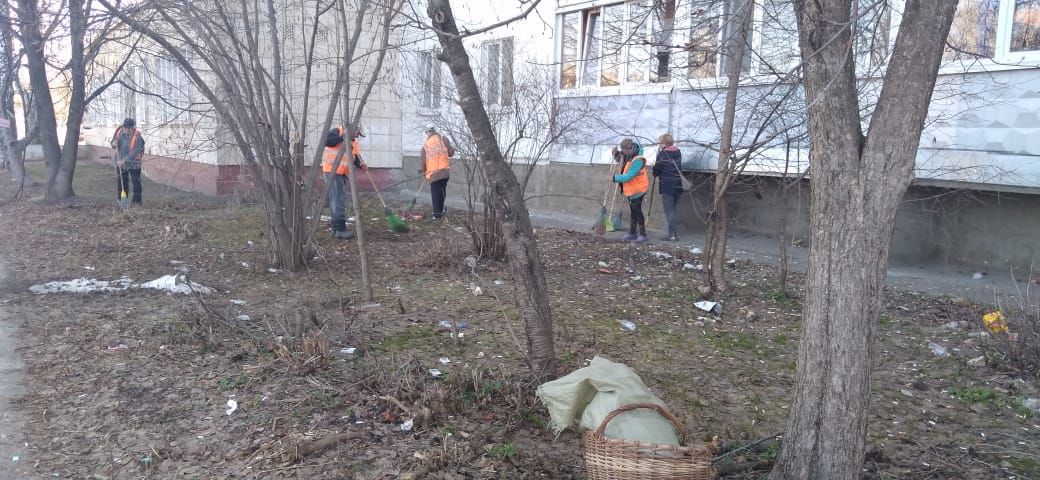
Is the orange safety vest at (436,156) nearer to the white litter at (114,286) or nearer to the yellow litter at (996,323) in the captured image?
the white litter at (114,286)

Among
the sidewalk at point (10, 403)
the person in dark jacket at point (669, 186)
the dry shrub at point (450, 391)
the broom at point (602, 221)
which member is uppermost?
the person in dark jacket at point (669, 186)

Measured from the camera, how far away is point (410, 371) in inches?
189

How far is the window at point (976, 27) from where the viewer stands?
323 inches

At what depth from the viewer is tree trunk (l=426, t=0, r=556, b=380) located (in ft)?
14.4

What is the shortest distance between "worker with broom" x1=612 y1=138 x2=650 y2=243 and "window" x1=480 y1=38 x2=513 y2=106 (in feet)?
5.82

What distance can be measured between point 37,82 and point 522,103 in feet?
27.6

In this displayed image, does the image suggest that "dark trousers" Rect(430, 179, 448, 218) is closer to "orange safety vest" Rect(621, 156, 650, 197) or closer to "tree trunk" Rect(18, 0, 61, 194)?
"orange safety vest" Rect(621, 156, 650, 197)

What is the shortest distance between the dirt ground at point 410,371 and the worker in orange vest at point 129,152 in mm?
4176

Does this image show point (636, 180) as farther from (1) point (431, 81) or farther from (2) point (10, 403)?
(2) point (10, 403)

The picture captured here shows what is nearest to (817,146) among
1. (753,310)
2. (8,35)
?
(753,310)

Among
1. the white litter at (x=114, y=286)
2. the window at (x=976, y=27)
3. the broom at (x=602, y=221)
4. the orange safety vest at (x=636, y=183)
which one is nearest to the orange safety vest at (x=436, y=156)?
the broom at (x=602, y=221)

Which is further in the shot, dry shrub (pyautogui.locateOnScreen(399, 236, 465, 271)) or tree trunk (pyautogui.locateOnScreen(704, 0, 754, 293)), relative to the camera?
dry shrub (pyautogui.locateOnScreen(399, 236, 465, 271))

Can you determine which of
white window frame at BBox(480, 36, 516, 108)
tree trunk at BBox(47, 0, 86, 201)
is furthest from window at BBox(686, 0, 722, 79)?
→ tree trunk at BBox(47, 0, 86, 201)

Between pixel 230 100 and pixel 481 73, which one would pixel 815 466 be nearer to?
pixel 230 100
